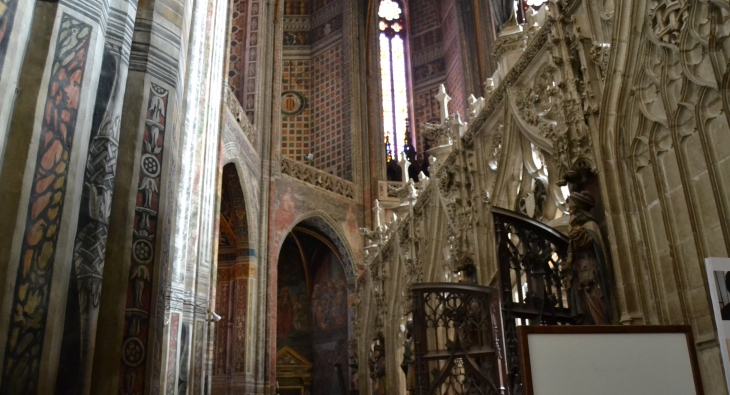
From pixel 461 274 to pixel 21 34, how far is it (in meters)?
6.57

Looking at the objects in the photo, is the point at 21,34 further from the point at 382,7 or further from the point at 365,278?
the point at 382,7

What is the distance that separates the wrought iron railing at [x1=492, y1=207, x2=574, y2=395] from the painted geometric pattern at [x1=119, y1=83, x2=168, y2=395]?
9.11ft

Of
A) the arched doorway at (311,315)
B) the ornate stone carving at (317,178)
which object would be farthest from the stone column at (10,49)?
the arched doorway at (311,315)

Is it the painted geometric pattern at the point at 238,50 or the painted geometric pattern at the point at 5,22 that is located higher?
the painted geometric pattern at the point at 238,50

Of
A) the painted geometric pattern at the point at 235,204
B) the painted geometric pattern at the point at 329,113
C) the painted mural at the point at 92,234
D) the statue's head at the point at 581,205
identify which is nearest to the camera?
the painted mural at the point at 92,234

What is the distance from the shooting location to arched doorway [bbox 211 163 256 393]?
15.5 metres

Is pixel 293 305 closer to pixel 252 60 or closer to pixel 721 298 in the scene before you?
pixel 252 60

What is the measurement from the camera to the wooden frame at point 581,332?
11.0 feet

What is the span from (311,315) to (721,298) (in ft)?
59.7

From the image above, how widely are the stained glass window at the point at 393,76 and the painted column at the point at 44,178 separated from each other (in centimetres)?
1808

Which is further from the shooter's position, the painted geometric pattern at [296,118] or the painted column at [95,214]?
the painted geometric pattern at [296,118]

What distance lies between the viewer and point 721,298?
3168 millimetres

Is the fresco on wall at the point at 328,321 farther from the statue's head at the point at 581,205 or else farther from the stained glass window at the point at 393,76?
the statue's head at the point at 581,205

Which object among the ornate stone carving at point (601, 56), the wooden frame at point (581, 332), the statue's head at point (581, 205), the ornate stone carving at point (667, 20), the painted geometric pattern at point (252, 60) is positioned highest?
the painted geometric pattern at point (252, 60)
